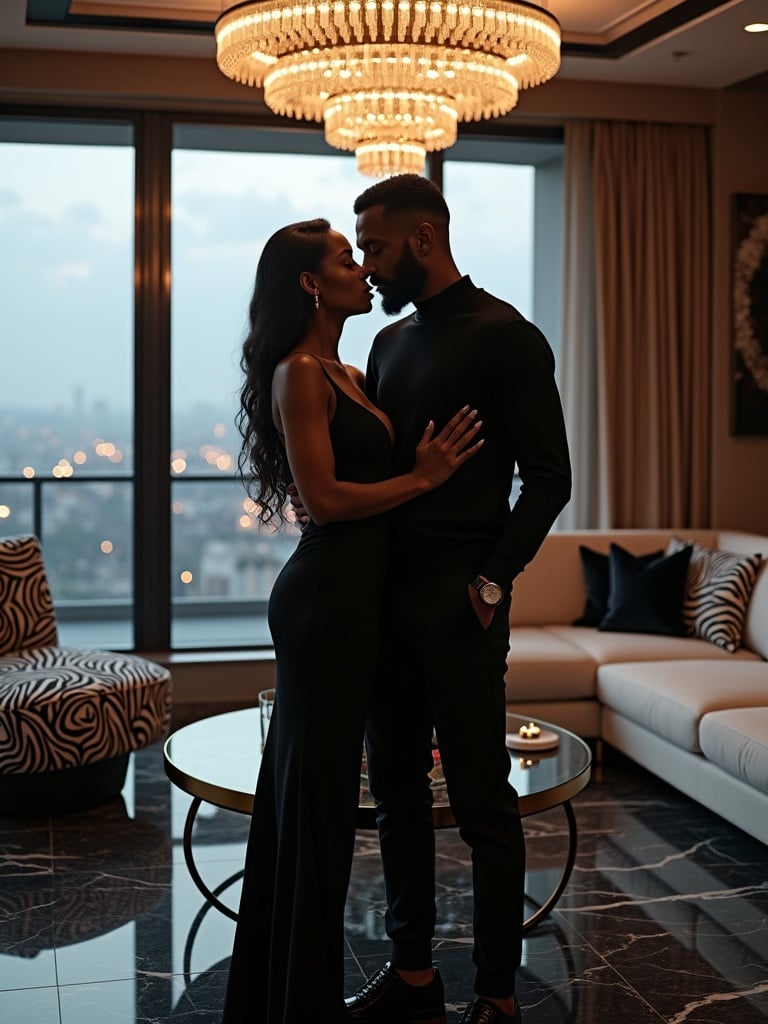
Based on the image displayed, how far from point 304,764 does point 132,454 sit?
3.42m

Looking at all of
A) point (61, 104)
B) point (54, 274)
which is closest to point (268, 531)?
point (54, 274)

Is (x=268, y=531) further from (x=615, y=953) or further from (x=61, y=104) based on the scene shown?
(x=615, y=953)

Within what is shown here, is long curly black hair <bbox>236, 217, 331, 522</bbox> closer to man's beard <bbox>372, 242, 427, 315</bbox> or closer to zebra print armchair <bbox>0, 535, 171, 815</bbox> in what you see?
man's beard <bbox>372, 242, 427, 315</bbox>

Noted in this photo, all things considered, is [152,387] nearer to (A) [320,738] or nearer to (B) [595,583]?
(B) [595,583]

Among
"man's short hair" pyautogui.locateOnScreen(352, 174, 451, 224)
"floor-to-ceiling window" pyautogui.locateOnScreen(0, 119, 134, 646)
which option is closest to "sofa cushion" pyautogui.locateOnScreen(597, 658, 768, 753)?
"man's short hair" pyautogui.locateOnScreen(352, 174, 451, 224)

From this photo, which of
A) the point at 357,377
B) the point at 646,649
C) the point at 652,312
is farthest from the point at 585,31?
the point at 357,377

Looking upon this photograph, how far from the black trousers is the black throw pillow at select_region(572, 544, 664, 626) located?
8.90 feet

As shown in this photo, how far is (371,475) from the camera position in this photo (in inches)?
95.5

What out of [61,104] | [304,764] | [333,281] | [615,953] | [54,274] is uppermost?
[61,104]

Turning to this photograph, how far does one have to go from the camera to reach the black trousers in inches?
92.5

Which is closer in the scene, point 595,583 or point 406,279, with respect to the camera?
point 406,279

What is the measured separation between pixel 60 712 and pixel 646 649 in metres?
2.16

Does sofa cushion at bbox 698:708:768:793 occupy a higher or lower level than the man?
lower

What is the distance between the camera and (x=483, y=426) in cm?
243
